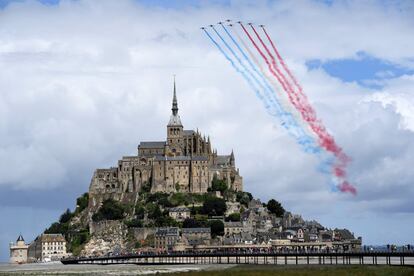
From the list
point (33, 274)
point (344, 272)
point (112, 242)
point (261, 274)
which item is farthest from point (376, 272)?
point (112, 242)

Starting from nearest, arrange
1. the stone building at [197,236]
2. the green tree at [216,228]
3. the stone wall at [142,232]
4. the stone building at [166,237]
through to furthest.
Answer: the stone building at [197,236] → the stone building at [166,237] → the green tree at [216,228] → the stone wall at [142,232]

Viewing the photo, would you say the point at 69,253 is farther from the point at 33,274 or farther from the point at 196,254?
the point at 33,274

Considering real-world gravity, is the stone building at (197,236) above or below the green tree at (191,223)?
below

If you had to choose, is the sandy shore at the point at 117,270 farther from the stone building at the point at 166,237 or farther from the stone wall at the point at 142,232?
the stone wall at the point at 142,232

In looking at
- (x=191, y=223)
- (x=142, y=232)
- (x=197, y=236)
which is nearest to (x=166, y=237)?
(x=197, y=236)

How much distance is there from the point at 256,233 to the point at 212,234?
9478 mm

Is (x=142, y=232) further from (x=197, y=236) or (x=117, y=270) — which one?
(x=117, y=270)

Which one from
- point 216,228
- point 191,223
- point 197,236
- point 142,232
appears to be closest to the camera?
point 197,236

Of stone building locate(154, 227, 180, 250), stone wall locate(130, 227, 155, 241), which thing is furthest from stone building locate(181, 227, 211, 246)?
stone wall locate(130, 227, 155, 241)

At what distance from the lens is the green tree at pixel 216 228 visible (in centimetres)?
19704

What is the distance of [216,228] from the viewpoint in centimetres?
19725

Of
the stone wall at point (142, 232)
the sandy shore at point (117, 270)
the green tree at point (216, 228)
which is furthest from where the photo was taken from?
the stone wall at point (142, 232)

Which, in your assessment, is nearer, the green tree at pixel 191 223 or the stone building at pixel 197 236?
the stone building at pixel 197 236

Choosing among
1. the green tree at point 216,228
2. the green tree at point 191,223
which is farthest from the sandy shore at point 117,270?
the green tree at point 191,223
